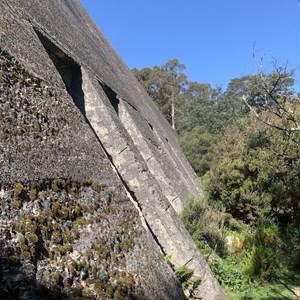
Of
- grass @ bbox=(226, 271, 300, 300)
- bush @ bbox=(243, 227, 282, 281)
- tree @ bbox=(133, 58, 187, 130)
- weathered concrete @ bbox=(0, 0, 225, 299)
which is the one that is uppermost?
tree @ bbox=(133, 58, 187, 130)

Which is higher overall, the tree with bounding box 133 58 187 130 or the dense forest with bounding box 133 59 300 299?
the tree with bounding box 133 58 187 130

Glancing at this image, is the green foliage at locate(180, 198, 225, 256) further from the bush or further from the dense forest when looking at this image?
the bush

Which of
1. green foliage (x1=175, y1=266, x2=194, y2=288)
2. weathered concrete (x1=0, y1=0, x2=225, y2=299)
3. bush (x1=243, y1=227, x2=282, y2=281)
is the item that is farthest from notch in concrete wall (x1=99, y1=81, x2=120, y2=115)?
bush (x1=243, y1=227, x2=282, y2=281)

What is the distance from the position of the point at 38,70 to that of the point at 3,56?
503mm

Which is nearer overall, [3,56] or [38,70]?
[3,56]

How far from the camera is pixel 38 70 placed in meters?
3.89

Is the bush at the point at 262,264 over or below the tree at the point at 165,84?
below

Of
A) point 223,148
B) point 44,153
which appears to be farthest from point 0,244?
point 223,148

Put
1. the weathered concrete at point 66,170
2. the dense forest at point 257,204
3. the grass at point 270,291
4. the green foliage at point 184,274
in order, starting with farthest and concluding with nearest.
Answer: the dense forest at point 257,204, the grass at point 270,291, the green foliage at point 184,274, the weathered concrete at point 66,170

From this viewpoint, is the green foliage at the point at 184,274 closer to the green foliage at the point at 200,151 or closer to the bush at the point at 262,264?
the bush at the point at 262,264

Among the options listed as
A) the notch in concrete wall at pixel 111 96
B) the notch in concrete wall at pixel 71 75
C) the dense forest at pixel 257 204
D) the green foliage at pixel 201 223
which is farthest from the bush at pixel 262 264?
the notch in concrete wall at pixel 71 75

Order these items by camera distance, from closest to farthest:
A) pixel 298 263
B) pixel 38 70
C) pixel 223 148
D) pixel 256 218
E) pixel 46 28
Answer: pixel 38 70
pixel 46 28
pixel 298 263
pixel 256 218
pixel 223 148

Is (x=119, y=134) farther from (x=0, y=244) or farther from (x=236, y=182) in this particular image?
(x=236, y=182)

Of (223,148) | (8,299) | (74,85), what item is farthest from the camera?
(223,148)
